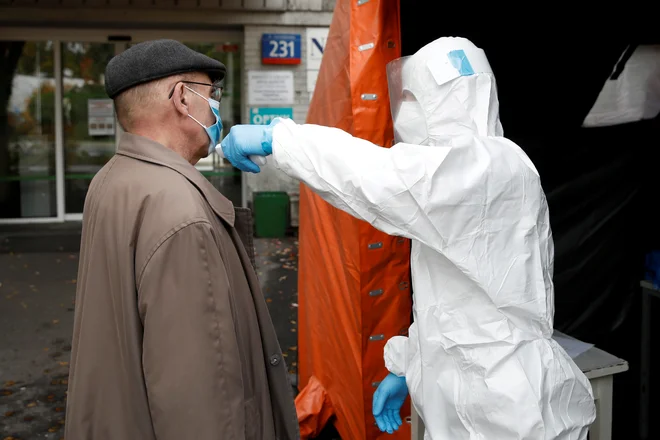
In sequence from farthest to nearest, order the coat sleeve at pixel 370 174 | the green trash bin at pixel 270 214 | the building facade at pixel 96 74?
the building facade at pixel 96 74 < the green trash bin at pixel 270 214 < the coat sleeve at pixel 370 174

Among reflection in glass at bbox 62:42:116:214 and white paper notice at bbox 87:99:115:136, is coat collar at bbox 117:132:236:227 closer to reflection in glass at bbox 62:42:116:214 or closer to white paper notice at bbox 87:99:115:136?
reflection in glass at bbox 62:42:116:214

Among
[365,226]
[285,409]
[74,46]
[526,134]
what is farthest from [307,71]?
[285,409]

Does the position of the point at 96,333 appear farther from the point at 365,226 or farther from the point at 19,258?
the point at 19,258

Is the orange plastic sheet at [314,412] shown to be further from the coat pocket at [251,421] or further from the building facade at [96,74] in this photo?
the building facade at [96,74]

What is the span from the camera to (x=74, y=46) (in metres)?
10.5

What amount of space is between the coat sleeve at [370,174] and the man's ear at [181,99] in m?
0.39

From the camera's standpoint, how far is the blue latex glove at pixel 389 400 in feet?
8.39

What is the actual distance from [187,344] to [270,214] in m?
8.34

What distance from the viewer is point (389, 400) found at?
8.61 feet

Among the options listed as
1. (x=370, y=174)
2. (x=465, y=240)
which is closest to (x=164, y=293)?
(x=370, y=174)

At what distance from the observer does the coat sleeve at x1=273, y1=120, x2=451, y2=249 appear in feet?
6.49

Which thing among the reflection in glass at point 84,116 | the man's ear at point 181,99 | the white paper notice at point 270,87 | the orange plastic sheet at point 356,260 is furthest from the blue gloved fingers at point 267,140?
the reflection in glass at point 84,116

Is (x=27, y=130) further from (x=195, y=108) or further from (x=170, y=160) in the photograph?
(x=170, y=160)

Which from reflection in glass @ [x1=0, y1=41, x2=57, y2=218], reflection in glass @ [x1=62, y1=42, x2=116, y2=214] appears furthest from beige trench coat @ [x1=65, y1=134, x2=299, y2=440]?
reflection in glass @ [x1=0, y1=41, x2=57, y2=218]
